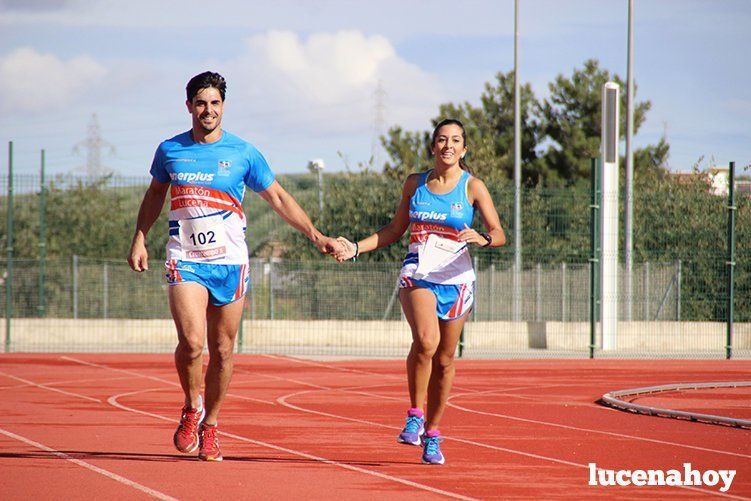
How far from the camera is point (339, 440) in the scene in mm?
8711

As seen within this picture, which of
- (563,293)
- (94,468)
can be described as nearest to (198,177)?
(94,468)

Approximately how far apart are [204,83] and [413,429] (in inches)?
96.9

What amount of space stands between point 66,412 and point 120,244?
58.5ft

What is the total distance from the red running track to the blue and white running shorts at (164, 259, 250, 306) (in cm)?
101

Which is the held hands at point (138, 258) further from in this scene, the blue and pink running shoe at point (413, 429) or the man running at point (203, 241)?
the blue and pink running shoe at point (413, 429)

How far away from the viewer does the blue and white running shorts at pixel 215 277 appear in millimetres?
7184

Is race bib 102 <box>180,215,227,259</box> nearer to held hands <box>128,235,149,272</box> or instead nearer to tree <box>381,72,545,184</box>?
held hands <box>128,235,149,272</box>

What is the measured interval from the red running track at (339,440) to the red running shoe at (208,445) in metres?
0.07

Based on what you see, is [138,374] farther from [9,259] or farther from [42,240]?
[42,240]

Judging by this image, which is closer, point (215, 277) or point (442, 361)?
point (215, 277)

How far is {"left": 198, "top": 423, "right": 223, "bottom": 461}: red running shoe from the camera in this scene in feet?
24.0

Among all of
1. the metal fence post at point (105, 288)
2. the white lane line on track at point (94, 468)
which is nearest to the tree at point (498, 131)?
the metal fence post at point (105, 288)

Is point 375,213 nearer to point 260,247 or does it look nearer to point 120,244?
point 260,247

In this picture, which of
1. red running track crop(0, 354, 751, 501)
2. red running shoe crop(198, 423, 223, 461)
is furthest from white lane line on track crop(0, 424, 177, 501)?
red running shoe crop(198, 423, 223, 461)
